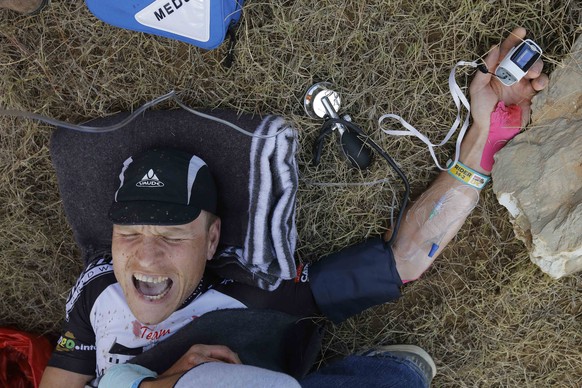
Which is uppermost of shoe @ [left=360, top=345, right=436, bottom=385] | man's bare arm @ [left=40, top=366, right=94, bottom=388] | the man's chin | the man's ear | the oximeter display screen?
the oximeter display screen

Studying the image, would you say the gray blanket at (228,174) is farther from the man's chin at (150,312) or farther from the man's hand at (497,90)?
the man's hand at (497,90)

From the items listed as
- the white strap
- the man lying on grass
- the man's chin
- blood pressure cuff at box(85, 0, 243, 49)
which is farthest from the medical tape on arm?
the white strap

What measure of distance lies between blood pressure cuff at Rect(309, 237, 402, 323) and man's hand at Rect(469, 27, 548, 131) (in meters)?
0.65

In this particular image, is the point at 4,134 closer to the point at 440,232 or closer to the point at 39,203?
the point at 39,203

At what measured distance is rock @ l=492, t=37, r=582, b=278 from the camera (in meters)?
2.05

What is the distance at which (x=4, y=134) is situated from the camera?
252cm

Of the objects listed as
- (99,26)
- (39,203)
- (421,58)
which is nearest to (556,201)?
(421,58)

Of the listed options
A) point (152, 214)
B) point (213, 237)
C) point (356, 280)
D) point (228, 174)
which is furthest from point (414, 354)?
point (152, 214)

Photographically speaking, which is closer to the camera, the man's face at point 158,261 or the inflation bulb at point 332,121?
the man's face at point 158,261

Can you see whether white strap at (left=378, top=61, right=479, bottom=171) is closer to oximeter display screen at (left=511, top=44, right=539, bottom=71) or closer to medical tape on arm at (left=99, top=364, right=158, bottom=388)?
oximeter display screen at (left=511, top=44, right=539, bottom=71)

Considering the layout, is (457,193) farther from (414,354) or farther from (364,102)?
(414,354)

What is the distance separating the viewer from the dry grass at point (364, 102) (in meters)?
2.24

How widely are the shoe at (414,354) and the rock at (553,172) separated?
624mm

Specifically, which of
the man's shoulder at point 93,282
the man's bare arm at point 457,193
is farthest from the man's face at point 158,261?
the man's bare arm at point 457,193
